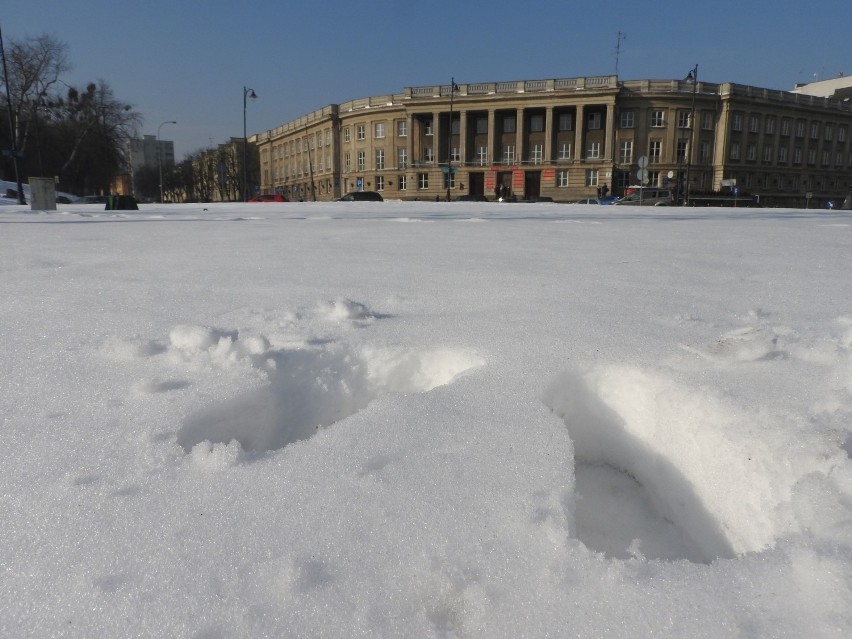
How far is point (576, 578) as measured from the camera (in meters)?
1.07

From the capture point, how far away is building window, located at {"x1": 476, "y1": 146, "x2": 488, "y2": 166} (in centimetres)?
5700

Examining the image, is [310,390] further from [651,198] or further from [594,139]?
[594,139]

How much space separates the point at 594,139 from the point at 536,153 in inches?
226

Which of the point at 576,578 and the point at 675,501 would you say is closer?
the point at 576,578

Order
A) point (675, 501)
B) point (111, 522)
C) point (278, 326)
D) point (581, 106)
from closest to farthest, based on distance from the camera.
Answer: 1. point (111, 522)
2. point (675, 501)
3. point (278, 326)
4. point (581, 106)

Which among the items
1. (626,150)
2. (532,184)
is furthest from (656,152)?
(532,184)

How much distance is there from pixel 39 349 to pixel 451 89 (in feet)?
192

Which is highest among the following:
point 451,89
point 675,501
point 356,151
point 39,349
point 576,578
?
point 451,89

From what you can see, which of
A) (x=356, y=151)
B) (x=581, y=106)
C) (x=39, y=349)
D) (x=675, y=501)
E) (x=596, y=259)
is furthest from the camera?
(x=356, y=151)

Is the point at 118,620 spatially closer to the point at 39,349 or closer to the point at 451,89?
the point at 39,349

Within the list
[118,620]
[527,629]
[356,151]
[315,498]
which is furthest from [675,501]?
[356,151]

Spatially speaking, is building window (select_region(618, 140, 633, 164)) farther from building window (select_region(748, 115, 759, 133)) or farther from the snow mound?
the snow mound

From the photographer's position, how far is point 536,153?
56094 mm

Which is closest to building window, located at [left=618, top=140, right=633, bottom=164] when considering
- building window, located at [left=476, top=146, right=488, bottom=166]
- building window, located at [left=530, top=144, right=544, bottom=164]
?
building window, located at [left=530, top=144, right=544, bottom=164]
